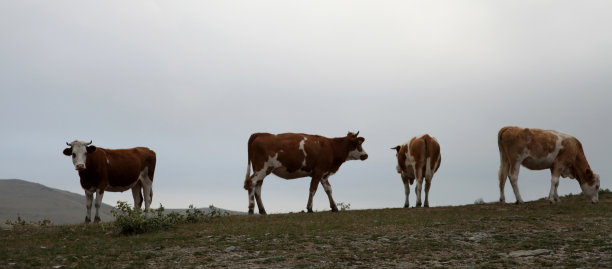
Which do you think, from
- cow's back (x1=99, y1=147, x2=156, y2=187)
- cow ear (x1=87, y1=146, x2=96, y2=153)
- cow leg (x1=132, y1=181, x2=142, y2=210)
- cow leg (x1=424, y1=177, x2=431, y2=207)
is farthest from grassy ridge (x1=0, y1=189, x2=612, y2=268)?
cow leg (x1=132, y1=181, x2=142, y2=210)

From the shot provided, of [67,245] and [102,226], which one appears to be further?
[102,226]

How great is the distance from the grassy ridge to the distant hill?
106 feet

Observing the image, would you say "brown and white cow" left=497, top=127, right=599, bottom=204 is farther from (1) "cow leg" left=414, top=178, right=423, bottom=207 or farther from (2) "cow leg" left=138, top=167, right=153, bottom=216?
(2) "cow leg" left=138, top=167, right=153, bottom=216

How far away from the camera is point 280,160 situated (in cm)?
2088

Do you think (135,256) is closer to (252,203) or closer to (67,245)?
(67,245)

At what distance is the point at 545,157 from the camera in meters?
21.6

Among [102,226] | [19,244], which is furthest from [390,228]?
[19,244]

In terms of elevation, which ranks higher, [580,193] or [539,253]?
[580,193]

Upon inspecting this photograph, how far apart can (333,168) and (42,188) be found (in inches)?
1954

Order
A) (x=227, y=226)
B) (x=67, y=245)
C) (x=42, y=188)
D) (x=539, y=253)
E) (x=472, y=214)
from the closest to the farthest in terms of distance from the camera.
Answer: (x=539, y=253), (x=67, y=245), (x=227, y=226), (x=472, y=214), (x=42, y=188)

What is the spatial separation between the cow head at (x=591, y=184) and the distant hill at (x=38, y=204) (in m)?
33.7

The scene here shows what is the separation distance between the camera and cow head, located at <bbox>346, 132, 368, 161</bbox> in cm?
2312

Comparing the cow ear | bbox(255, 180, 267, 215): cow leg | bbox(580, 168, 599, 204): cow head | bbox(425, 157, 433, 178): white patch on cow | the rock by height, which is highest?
the cow ear

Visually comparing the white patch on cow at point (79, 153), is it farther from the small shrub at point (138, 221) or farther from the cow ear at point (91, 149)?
the small shrub at point (138, 221)
